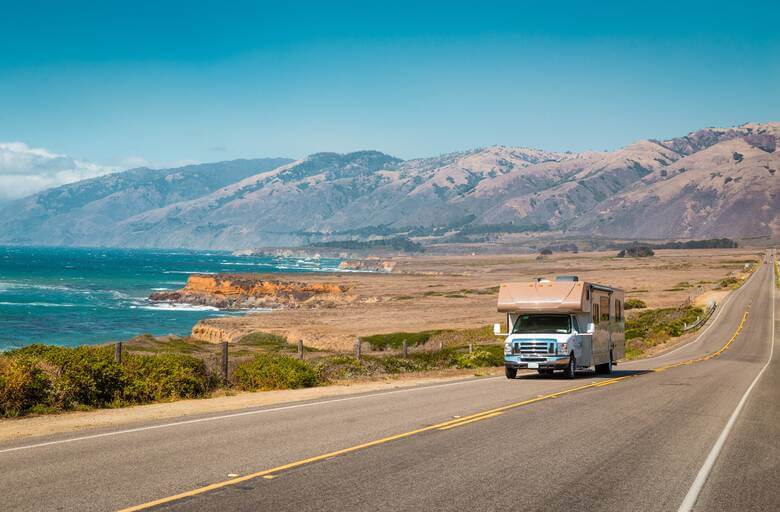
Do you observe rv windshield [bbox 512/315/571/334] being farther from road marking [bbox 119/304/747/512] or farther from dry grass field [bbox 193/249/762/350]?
dry grass field [bbox 193/249/762/350]

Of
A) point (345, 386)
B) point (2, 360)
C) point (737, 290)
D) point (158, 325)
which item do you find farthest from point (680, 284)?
point (2, 360)

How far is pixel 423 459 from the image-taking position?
1159 cm

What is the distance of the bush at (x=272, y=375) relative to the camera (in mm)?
23891

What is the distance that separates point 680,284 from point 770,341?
72965 mm

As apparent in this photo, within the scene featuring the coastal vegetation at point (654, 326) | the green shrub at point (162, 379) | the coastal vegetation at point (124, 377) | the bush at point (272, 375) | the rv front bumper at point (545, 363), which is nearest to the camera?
the coastal vegetation at point (124, 377)

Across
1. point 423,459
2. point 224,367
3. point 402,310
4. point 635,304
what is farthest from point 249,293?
point 423,459

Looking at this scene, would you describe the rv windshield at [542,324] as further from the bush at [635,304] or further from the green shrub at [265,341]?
the bush at [635,304]

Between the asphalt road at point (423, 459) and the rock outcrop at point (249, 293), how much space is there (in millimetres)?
102605

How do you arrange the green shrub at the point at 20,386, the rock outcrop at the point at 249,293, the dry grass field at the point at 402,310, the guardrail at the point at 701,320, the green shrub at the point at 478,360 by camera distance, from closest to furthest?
the green shrub at the point at 20,386 → the green shrub at the point at 478,360 → the guardrail at the point at 701,320 → the dry grass field at the point at 402,310 → the rock outcrop at the point at 249,293

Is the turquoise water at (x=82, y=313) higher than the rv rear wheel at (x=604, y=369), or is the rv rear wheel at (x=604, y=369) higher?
the rv rear wheel at (x=604, y=369)

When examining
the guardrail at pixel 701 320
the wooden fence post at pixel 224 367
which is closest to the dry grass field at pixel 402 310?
the guardrail at pixel 701 320

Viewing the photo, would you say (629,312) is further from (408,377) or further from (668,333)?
(408,377)

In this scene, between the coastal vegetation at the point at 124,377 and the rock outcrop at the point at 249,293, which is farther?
the rock outcrop at the point at 249,293

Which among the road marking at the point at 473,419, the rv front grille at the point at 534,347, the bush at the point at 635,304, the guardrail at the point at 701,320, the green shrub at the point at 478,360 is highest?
the rv front grille at the point at 534,347
